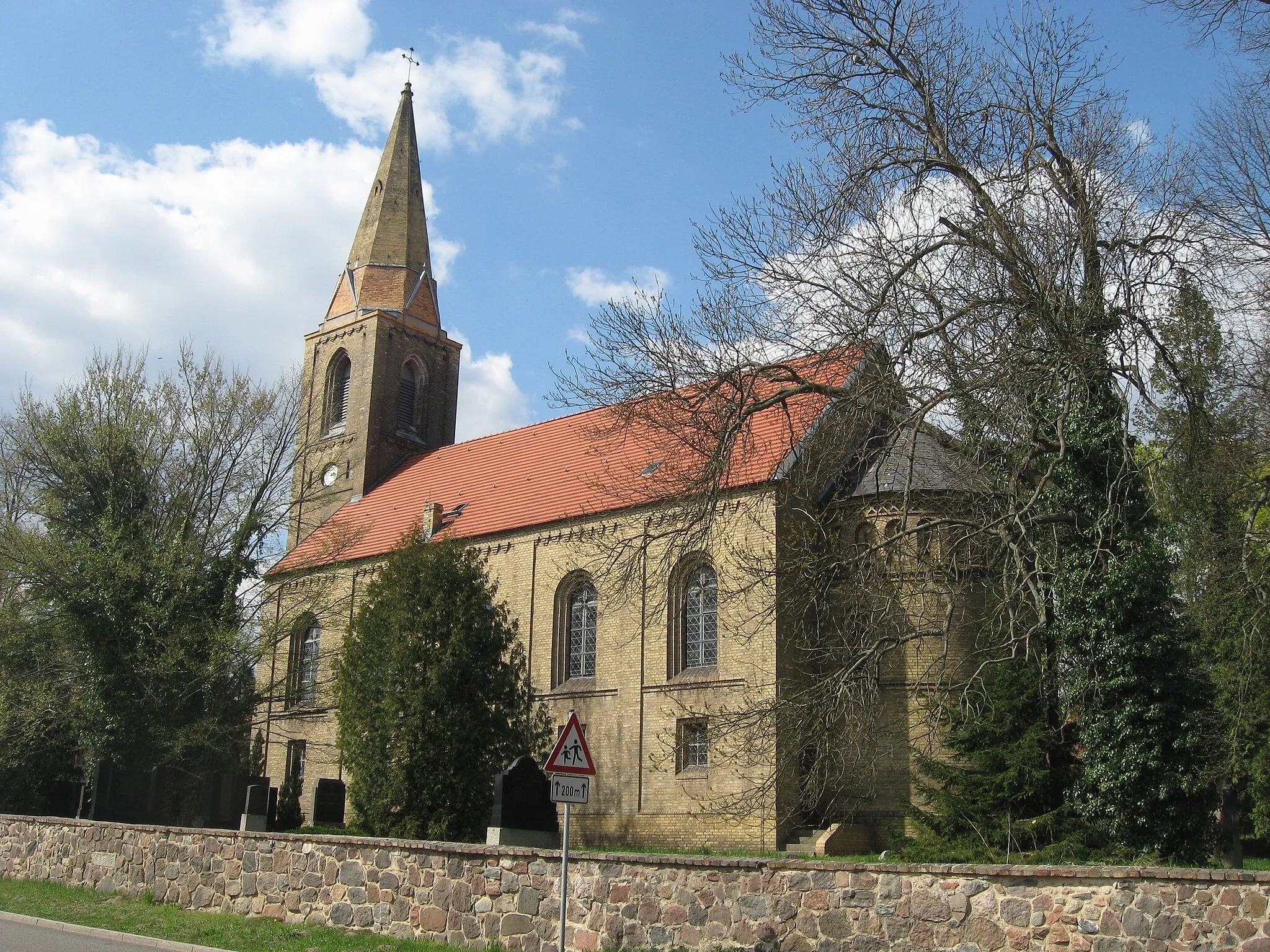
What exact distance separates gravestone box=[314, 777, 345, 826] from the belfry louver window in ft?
57.4

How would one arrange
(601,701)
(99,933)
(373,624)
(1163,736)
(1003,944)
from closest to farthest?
(1003,944), (99,933), (1163,736), (373,624), (601,701)

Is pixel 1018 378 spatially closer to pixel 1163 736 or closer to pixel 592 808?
pixel 1163 736

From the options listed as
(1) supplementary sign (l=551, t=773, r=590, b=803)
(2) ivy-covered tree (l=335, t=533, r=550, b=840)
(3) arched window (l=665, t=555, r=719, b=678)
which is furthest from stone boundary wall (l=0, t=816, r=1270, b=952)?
(3) arched window (l=665, t=555, r=719, b=678)

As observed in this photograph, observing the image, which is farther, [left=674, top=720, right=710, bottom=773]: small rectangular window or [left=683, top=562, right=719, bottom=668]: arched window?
[left=683, top=562, right=719, bottom=668]: arched window

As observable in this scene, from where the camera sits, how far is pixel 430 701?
68.0ft

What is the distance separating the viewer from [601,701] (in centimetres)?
2612

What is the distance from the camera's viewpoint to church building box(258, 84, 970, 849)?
2138 cm

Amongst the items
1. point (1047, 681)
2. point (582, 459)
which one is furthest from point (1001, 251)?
point (582, 459)

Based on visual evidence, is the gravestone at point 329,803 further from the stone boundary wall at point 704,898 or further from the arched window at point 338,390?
the arched window at point 338,390

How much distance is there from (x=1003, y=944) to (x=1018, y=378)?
24.0 ft

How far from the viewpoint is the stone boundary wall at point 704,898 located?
26.5 feet

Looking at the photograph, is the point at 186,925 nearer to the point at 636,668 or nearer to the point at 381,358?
the point at 636,668

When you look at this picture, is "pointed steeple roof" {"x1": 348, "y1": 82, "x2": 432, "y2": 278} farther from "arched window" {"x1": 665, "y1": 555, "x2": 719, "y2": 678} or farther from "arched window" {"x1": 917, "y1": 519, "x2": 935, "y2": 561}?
"arched window" {"x1": 917, "y1": 519, "x2": 935, "y2": 561}

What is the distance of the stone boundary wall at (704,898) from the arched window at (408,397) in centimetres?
2512
